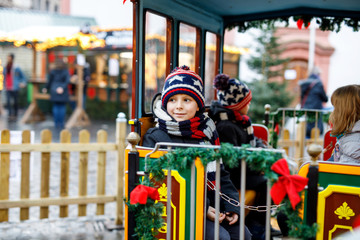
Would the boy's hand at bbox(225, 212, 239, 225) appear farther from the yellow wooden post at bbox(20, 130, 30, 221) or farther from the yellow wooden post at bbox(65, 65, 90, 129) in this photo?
the yellow wooden post at bbox(65, 65, 90, 129)

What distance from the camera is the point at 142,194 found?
7.55 ft

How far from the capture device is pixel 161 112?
308cm

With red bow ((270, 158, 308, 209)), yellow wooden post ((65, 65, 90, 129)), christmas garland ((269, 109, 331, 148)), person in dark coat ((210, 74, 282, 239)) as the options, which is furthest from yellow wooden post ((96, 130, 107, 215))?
yellow wooden post ((65, 65, 90, 129))

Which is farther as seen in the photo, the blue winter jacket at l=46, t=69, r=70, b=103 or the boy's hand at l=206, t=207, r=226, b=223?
the blue winter jacket at l=46, t=69, r=70, b=103

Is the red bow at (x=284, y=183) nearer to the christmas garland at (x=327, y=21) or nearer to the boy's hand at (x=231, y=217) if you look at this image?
the boy's hand at (x=231, y=217)

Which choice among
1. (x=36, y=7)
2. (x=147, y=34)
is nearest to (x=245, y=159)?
(x=147, y=34)

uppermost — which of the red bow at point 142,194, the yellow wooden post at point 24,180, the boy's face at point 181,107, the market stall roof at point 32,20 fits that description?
the market stall roof at point 32,20

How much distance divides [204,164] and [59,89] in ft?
29.9

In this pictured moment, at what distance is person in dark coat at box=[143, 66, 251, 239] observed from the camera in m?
2.92

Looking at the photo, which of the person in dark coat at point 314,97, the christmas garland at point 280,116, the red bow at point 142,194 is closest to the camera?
the red bow at point 142,194

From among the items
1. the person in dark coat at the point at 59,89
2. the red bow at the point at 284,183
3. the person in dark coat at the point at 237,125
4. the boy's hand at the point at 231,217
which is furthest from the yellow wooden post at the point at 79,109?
the red bow at the point at 284,183

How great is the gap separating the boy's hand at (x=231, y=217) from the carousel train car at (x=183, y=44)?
47cm

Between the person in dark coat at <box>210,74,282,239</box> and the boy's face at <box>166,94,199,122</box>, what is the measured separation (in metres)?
0.91

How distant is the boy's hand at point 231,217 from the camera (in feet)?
9.50
